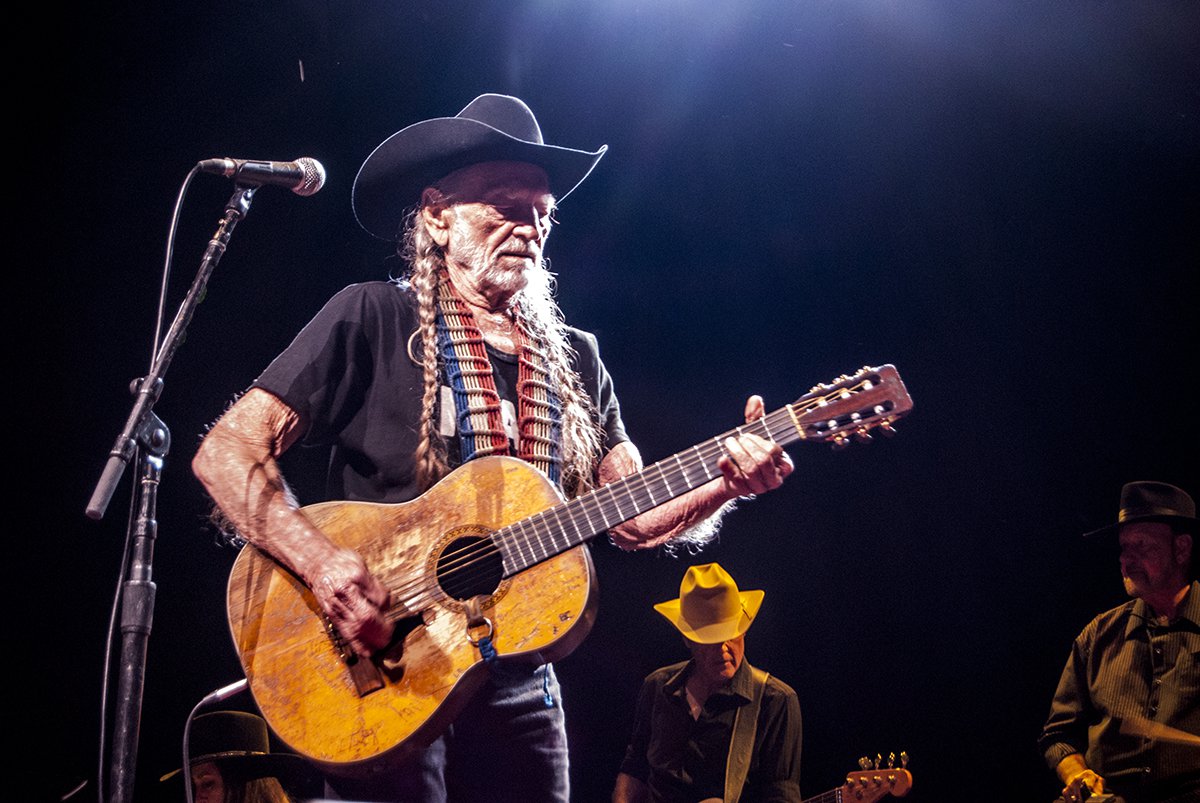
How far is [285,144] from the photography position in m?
4.17

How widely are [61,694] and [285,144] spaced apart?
8.23 ft

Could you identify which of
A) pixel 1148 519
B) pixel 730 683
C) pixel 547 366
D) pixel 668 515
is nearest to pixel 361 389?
pixel 547 366

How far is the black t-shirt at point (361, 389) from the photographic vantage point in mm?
2705

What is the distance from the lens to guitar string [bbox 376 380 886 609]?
2439 mm

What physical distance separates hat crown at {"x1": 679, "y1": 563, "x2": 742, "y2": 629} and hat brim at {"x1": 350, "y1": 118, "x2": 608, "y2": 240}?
2.24 m

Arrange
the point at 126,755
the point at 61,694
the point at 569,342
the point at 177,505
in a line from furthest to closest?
the point at 177,505
the point at 61,694
the point at 569,342
the point at 126,755

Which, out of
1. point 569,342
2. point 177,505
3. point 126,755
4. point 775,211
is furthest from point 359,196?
point 775,211

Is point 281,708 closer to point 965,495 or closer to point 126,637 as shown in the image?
point 126,637

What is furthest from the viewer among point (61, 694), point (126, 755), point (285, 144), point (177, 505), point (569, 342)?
point (285, 144)

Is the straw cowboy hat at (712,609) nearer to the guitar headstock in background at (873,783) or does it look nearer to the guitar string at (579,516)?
the guitar headstock in background at (873,783)

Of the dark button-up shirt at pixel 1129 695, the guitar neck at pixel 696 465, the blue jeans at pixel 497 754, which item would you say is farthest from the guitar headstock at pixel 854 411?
the dark button-up shirt at pixel 1129 695

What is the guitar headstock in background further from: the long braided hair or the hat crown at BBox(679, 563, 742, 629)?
the long braided hair

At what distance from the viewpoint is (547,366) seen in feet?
10.1

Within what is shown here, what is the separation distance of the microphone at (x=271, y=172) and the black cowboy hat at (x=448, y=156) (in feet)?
1.14
